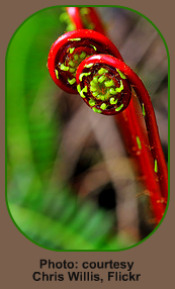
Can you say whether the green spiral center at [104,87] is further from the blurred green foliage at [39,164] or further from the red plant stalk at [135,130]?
the blurred green foliage at [39,164]

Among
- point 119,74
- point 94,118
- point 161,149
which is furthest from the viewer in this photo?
point 94,118

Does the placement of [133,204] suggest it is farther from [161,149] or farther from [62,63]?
[62,63]

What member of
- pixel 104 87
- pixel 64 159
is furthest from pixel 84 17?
pixel 64 159

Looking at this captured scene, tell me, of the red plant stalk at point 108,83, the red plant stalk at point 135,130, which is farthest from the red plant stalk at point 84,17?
the red plant stalk at point 108,83

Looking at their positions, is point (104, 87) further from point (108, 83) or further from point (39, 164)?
point (39, 164)

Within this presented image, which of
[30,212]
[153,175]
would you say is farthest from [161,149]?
[30,212]

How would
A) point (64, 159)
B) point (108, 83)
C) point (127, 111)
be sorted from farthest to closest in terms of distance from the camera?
1. point (64, 159)
2. point (127, 111)
3. point (108, 83)
